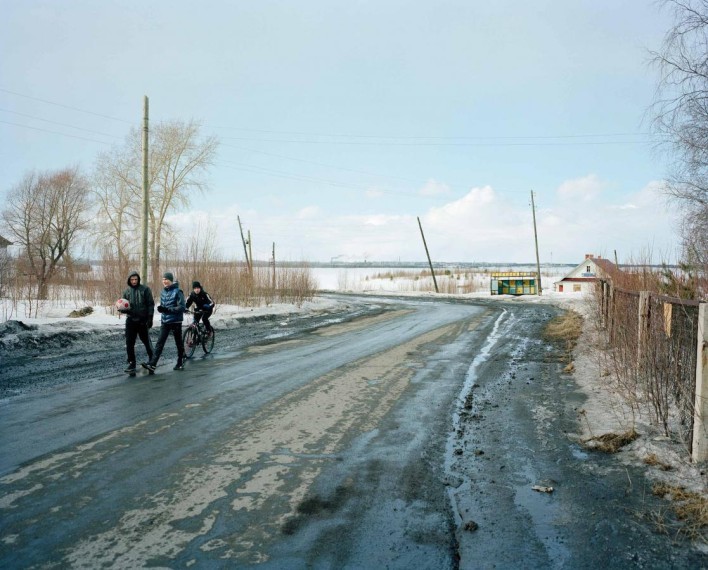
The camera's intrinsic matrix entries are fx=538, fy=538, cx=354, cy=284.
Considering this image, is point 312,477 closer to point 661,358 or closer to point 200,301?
point 661,358

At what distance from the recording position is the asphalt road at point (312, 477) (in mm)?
3455

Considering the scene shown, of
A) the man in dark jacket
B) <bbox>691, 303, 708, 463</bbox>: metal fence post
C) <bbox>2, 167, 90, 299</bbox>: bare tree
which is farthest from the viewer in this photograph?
<bbox>2, 167, 90, 299</bbox>: bare tree

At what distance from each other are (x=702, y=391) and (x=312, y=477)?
3519 mm

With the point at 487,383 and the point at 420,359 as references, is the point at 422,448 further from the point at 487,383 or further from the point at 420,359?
the point at 420,359

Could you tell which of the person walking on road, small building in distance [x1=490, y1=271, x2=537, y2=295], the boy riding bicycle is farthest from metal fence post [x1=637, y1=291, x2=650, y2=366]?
small building in distance [x1=490, y1=271, x2=537, y2=295]

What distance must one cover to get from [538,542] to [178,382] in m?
6.84

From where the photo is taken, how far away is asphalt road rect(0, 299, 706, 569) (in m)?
3.46

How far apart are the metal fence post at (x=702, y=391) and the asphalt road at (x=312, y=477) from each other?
63 centimetres

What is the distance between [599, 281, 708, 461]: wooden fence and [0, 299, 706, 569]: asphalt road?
31.9 inches

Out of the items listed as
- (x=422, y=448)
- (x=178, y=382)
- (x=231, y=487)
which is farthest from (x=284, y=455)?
(x=178, y=382)

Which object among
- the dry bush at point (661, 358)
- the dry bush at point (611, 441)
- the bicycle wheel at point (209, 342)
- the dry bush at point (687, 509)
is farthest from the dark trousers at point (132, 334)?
the dry bush at point (687, 509)

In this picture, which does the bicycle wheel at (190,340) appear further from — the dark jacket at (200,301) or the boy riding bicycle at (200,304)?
the dark jacket at (200,301)

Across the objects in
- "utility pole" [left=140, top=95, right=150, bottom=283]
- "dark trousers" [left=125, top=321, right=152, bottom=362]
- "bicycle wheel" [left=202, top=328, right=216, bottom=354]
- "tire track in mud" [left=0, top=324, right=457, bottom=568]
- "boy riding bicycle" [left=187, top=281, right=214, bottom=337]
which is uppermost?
"utility pole" [left=140, top=95, right=150, bottom=283]

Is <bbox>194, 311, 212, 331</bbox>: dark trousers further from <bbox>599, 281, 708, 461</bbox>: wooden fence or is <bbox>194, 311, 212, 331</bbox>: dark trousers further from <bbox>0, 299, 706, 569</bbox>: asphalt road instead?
<bbox>599, 281, 708, 461</bbox>: wooden fence
